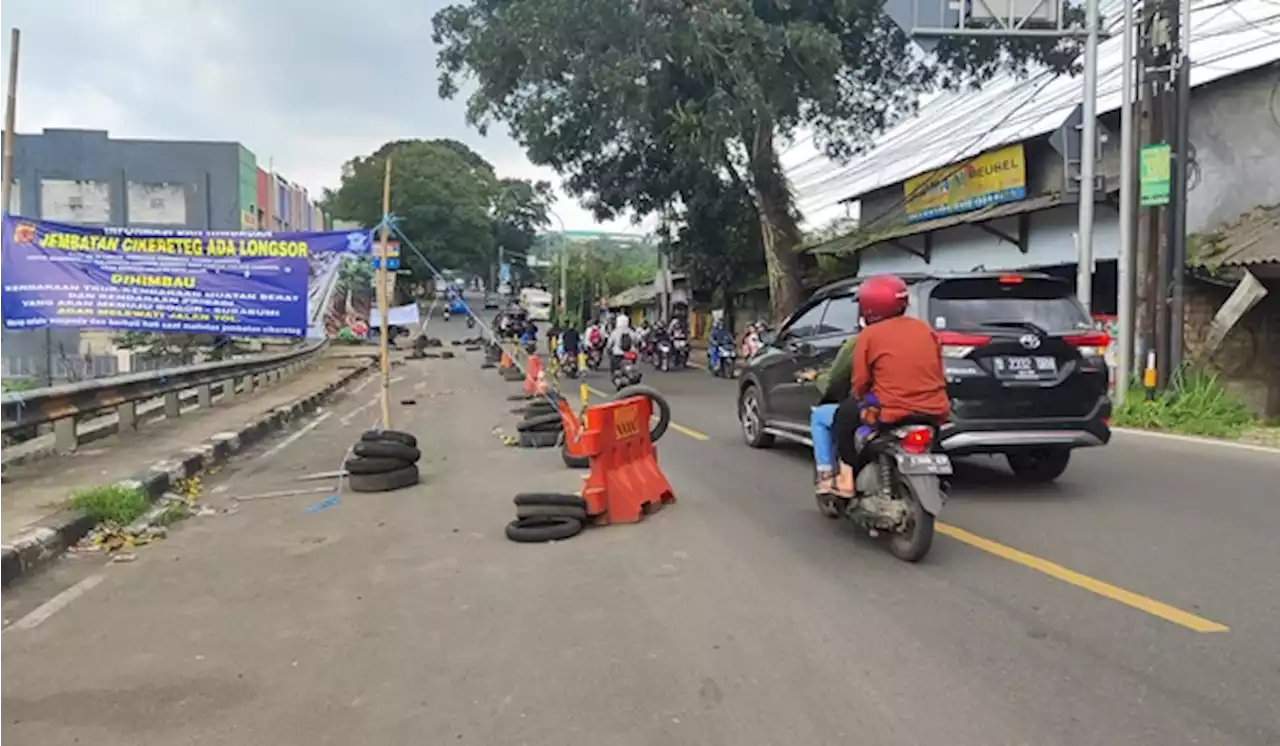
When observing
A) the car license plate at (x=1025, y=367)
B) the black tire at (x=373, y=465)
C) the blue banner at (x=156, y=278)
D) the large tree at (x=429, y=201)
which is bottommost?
the black tire at (x=373, y=465)

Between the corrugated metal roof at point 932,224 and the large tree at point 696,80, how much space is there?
128 centimetres

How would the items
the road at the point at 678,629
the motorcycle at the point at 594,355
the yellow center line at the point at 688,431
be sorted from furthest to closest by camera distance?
the motorcycle at the point at 594,355
the yellow center line at the point at 688,431
the road at the point at 678,629

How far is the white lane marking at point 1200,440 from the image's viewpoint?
11.8 m

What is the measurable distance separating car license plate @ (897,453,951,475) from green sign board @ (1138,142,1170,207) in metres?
10.0

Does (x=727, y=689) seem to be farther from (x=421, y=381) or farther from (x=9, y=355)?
(x=421, y=381)

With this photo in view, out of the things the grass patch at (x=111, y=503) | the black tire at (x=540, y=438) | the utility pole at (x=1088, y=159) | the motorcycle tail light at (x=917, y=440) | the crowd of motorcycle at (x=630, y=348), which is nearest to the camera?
the motorcycle tail light at (x=917, y=440)

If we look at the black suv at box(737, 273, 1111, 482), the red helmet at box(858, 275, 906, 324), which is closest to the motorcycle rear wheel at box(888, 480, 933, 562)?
the red helmet at box(858, 275, 906, 324)

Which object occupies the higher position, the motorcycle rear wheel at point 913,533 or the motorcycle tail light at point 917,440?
the motorcycle tail light at point 917,440

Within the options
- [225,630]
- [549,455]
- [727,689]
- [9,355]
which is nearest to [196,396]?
[9,355]

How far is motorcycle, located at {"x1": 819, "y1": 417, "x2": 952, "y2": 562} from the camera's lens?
6145mm

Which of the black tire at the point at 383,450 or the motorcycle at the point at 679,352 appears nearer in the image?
the black tire at the point at 383,450

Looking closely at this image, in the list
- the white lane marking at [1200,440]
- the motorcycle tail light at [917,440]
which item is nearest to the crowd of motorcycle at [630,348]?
the white lane marking at [1200,440]

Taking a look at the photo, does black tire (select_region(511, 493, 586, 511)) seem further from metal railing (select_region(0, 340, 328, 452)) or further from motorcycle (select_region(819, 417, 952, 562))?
metal railing (select_region(0, 340, 328, 452))

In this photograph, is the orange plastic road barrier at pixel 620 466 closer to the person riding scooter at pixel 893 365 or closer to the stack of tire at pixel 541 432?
the person riding scooter at pixel 893 365
